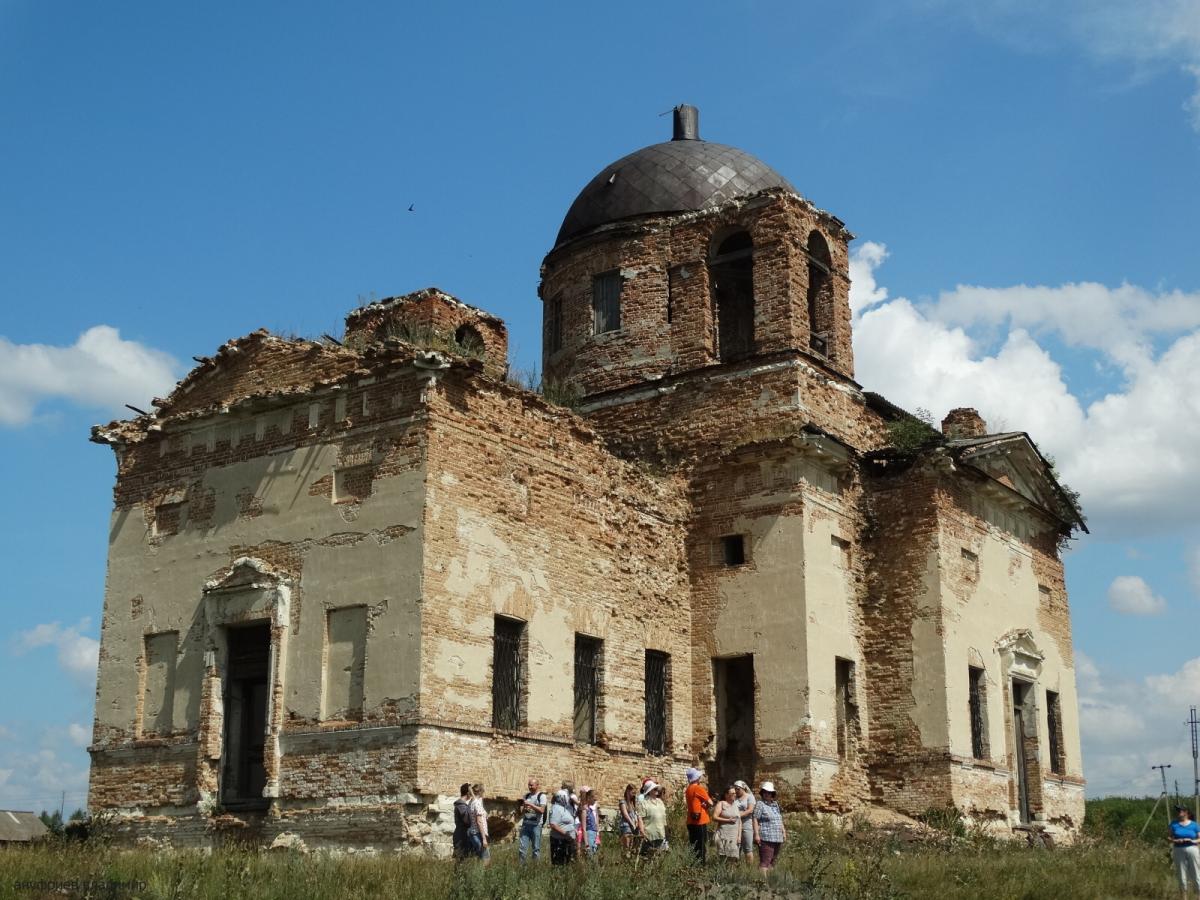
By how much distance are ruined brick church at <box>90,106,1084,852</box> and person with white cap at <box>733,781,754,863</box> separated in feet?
8.46

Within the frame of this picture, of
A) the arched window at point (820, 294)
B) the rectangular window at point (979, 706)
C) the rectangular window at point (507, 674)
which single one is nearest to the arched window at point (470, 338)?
the rectangular window at point (507, 674)

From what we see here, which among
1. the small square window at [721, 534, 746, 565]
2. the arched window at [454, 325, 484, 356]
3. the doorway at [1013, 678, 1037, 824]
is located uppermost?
the arched window at [454, 325, 484, 356]

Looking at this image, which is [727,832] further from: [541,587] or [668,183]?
[668,183]

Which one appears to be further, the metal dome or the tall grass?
the metal dome

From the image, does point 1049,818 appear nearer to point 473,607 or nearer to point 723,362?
point 723,362

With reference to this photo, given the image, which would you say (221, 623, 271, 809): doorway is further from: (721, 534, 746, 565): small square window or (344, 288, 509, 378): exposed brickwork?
(721, 534, 746, 565): small square window

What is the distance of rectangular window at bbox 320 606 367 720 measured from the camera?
15.8 meters

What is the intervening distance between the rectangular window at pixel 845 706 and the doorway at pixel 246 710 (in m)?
7.55

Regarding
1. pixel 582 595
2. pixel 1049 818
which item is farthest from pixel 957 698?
pixel 582 595

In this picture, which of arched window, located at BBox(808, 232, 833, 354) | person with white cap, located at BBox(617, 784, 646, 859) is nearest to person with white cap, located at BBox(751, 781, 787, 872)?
person with white cap, located at BBox(617, 784, 646, 859)

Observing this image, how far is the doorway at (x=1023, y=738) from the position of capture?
21828mm

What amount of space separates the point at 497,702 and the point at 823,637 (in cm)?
500

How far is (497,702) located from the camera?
16.4 metres

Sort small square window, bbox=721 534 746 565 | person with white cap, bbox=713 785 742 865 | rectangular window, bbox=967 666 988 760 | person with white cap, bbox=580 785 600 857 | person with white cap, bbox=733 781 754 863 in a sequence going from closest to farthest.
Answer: person with white cap, bbox=713 785 742 865
person with white cap, bbox=580 785 600 857
person with white cap, bbox=733 781 754 863
small square window, bbox=721 534 746 565
rectangular window, bbox=967 666 988 760
